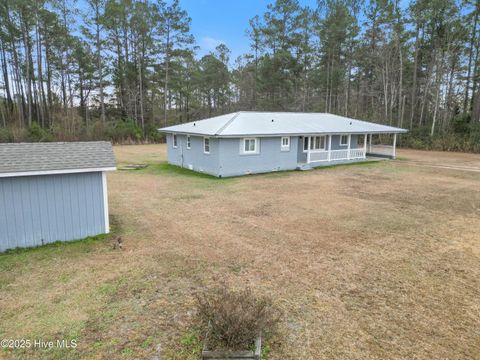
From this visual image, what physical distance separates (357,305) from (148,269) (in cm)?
378

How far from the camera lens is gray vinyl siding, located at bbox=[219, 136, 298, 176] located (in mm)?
15234

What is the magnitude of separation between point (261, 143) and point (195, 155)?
377 cm

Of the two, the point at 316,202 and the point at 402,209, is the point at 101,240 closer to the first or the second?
the point at 316,202

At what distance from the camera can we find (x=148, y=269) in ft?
19.1

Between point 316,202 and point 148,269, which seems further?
point 316,202

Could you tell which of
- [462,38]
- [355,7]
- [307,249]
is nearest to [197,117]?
[355,7]

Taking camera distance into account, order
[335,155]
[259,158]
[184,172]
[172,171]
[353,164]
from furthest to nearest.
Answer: [353,164], [335,155], [172,171], [184,172], [259,158]

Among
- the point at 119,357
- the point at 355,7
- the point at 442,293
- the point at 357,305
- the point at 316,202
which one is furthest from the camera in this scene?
the point at 355,7

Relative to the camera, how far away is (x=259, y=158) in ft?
54.3

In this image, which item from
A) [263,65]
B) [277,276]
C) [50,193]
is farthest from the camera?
[263,65]

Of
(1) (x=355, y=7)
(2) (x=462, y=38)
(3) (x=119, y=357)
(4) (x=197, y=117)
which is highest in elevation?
(1) (x=355, y=7)

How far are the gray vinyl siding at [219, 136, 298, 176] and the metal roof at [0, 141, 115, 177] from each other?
792 centimetres

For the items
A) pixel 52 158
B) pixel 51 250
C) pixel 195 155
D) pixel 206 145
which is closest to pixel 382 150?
pixel 206 145

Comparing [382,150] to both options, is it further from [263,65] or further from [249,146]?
[263,65]
